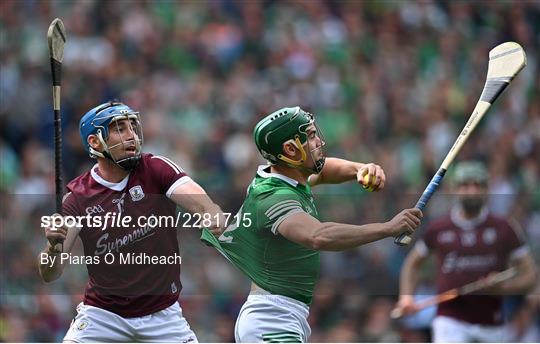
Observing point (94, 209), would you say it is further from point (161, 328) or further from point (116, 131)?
point (161, 328)

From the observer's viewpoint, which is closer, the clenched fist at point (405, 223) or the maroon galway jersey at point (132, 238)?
the clenched fist at point (405, 223)

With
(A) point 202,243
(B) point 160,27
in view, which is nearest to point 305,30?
(B) point 160,27

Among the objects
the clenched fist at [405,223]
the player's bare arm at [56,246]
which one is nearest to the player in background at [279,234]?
the clenched fist at [405,223]

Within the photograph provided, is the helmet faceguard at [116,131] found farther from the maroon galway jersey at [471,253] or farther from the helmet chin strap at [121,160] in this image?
the maroon galway jersey at [471,253]

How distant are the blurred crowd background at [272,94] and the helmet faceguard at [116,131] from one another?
307 cm

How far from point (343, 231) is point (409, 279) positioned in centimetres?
282

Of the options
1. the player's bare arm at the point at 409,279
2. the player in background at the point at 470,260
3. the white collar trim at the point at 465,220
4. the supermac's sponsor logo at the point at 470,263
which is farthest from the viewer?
the white collar trim at the point at 465,220

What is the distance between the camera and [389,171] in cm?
1226

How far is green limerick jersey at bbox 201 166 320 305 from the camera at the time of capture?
702 cm

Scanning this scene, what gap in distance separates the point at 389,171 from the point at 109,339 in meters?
5.37

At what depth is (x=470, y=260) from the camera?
965 cm

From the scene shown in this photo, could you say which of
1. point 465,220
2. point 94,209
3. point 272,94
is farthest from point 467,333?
point 272,94

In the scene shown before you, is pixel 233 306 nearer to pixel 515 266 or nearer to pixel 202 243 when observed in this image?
pixel 515 266

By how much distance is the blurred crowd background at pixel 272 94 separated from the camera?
10.6 meters
